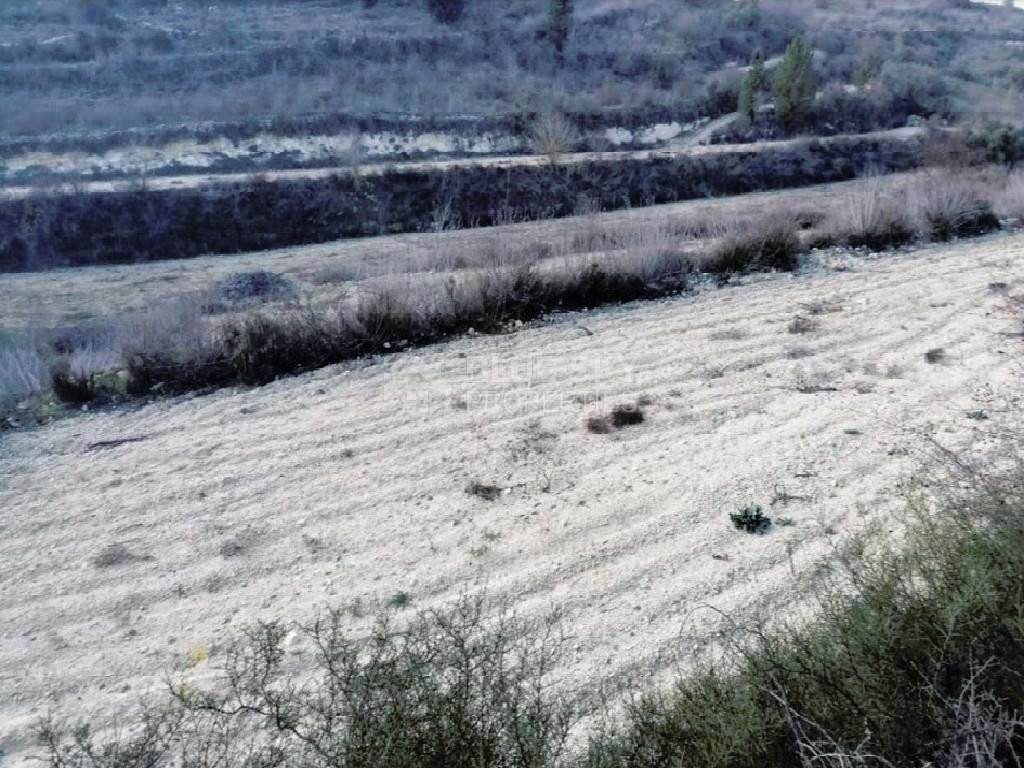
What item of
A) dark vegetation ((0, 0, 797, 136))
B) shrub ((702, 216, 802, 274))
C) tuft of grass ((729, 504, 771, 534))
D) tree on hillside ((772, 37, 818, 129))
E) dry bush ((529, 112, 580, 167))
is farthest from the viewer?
dark vegetation ((0, 0, 797, 136))

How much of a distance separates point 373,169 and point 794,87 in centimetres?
1725

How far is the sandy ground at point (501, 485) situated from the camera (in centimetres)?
359

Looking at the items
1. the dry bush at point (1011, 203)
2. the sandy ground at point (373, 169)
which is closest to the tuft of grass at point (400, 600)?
the dry bush at point (1011, 203)

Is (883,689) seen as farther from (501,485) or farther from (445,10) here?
(445,10)

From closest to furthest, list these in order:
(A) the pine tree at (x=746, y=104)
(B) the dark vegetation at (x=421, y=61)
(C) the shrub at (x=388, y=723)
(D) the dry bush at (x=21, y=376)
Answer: (C) the shrub at (x=388, y=723) → (D) the dry bush at (x=21, y=376) → (A) the pine tree at (x=746, y=104) → (B) the dark vegetation at (x=421, y=61)

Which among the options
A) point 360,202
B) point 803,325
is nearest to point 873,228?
point 803,325

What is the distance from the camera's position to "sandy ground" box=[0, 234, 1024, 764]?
3.59 m

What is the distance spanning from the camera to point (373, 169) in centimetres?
2252

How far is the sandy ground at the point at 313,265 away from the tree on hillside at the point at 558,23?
77.2ft

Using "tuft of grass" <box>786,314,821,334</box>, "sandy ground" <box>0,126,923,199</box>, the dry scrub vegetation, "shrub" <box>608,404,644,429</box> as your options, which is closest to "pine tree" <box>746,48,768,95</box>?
"sandy ground" <box>0,126,923,199</box>

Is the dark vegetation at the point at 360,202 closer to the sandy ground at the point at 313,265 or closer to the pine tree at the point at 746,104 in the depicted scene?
the sandy ground at the point at 313,265

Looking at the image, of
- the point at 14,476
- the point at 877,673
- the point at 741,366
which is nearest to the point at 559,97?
the point at 741,366

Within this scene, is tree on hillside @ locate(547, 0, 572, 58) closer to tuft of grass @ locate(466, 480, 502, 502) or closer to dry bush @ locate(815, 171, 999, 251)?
dry bush @ locate(815, 171, 999, 251)

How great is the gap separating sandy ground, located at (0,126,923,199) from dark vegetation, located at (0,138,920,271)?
43 cm
